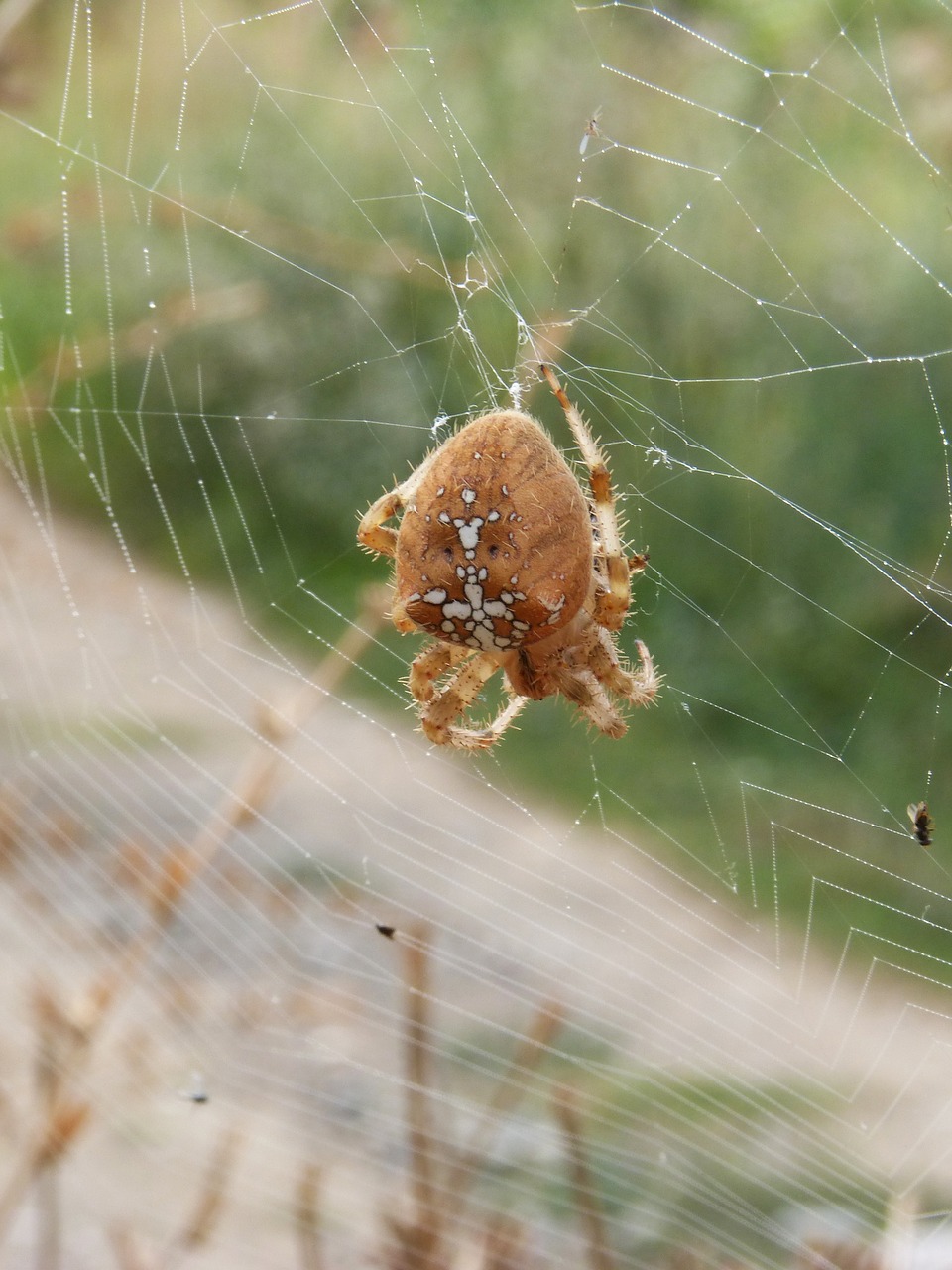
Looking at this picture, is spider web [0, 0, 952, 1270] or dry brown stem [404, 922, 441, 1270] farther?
spider web [0, 0, 952, 1270]

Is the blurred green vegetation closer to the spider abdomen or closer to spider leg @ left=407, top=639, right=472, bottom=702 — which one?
spider leg @ left=407, top=639, right=472, bottom=702

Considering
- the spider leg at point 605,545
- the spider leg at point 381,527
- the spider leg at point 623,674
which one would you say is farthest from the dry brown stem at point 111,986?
the spider leg at point 623,674

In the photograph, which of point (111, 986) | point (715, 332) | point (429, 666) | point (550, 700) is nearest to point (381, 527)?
point (429, 666)

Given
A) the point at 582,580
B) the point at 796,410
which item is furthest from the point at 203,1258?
the point at 796,410

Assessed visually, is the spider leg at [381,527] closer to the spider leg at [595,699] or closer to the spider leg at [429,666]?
the spider leg at [429,666]

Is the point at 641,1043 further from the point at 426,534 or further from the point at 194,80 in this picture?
the point at 194,80

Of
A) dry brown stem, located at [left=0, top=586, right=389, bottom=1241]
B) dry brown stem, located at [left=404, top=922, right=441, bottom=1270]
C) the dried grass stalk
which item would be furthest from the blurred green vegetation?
the dried grass stalk
